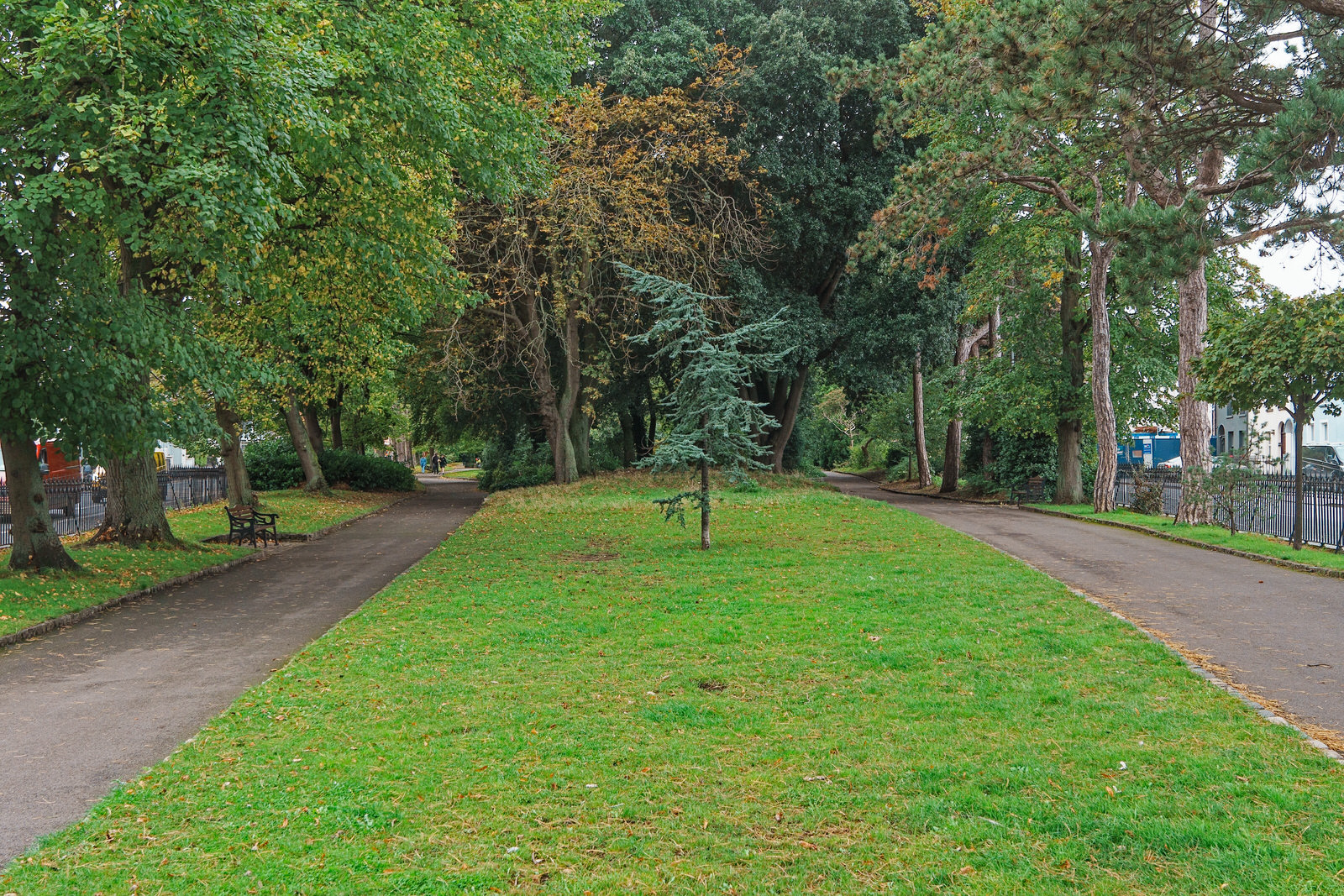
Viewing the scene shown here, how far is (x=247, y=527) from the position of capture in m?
19.5

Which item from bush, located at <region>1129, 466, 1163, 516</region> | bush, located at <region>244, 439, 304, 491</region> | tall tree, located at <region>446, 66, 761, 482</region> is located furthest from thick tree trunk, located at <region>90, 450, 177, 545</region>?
bush, located at <region>1129, 466, 1163, 516</region>

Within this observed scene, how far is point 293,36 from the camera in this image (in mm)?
12234

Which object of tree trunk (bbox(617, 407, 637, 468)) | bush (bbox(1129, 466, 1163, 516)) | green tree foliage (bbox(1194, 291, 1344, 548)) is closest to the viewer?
green tree foliage (bbox(1194, 291, 1344, 548))

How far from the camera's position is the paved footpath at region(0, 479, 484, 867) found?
5801 mm

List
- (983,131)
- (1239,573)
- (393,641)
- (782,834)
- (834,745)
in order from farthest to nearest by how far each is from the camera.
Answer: (983,131)
(1239,573)
(393,641)
(834,745)
(782,834)

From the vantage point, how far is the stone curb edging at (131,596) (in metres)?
10.3

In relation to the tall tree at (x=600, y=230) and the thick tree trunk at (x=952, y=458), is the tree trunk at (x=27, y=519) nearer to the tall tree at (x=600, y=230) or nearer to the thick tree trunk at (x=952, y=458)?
the tall tree at (x=600, y=230)

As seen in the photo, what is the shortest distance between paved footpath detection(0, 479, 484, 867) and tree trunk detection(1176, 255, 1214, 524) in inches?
635

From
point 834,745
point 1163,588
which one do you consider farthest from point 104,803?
point 1163,588

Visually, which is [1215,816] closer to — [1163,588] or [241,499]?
[1163,588]

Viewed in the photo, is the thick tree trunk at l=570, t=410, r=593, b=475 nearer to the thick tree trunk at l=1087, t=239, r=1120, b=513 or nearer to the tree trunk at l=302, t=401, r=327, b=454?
the tree trunk at l=302, t=401, r=327, b=454

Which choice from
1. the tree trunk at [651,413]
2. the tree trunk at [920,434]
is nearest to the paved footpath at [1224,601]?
the tree trunk at [651,413]

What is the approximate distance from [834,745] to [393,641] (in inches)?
202

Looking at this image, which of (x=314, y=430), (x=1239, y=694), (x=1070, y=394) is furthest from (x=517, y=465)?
(x=1239, y=694)
